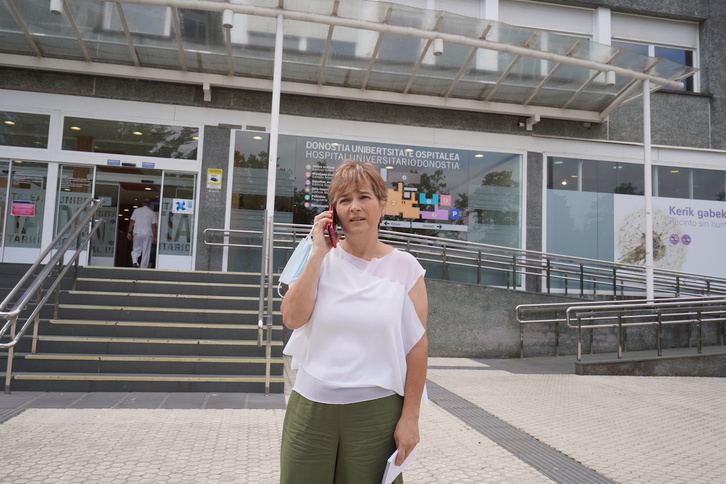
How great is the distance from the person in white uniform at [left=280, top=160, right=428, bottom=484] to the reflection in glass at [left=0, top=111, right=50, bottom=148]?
1039 cm

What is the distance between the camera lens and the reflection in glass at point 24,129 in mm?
9812

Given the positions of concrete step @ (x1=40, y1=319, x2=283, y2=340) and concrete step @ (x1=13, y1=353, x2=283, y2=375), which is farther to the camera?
concrete step @ (x1=40, y1=319, x2=283, y2=340)

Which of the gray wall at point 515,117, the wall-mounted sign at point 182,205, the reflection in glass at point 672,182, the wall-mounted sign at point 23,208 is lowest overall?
the wall-mounted sign at point 23,208

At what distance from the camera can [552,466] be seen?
354 centimetres

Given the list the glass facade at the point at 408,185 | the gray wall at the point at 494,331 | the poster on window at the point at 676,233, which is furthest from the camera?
the poster on window at the point at 676,233

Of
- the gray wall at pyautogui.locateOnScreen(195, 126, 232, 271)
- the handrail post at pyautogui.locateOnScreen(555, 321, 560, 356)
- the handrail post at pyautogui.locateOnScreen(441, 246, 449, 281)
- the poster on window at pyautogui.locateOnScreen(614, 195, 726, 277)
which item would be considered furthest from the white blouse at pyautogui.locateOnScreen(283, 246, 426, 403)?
the poster on window at pyautogui.locateOnScreen(614, 195, 726, 277)

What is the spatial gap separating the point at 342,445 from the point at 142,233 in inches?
381

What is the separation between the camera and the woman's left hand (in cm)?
162

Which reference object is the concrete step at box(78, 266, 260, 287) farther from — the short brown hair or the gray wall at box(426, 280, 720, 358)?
the short brown hair

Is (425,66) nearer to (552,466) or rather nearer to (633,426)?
(633,426)

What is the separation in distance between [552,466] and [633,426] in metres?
1.63

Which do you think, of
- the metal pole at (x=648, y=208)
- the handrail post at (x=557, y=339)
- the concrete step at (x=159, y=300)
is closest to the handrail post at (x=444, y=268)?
the handrail post at (x=557, y=339)

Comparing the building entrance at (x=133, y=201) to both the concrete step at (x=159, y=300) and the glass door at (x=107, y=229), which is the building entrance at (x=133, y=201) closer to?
the glass door at (x=107, y=229)

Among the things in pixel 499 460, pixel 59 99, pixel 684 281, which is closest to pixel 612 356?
pixel 684 281
